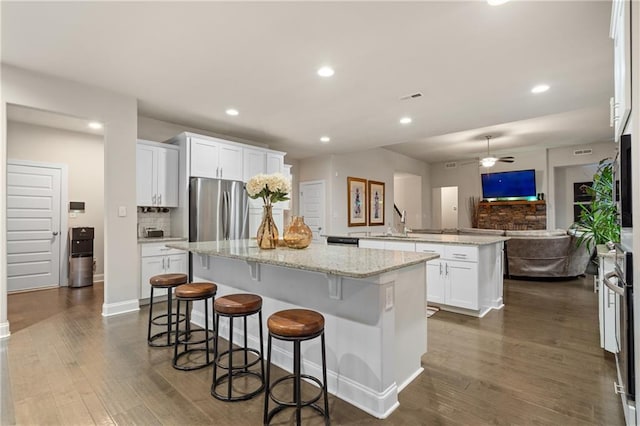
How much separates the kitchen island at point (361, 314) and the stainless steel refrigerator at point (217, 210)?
6.96 feet

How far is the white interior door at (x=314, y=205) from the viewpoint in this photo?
23.8 feet

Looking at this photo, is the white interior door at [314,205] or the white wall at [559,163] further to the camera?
the white wall at [559,163]

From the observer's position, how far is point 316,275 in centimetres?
223

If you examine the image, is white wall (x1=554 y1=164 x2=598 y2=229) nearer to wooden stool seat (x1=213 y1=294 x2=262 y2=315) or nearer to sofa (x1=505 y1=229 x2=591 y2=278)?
sofa (x1=505 y1=229 x2=591 y2=278)

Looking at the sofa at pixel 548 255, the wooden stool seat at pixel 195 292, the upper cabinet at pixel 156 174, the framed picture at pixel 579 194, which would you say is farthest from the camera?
the framed picture at pixel 579 194

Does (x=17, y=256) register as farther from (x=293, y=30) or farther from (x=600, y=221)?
(x=600, y=221)

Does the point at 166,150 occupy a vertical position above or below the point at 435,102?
below

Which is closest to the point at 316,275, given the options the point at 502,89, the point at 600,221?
the point at 600,221

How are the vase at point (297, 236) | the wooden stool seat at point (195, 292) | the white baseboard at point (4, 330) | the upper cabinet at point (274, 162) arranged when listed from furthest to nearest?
the upper cabinet at point (274, 162) → the white baseboard at point (4, 330) → the vase at point (297, 236) → the wooden stool seat at point (195, 292)

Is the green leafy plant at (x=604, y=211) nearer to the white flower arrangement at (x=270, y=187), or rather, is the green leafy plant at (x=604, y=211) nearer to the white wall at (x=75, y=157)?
the white flower arrangement at (x=270, y=187)

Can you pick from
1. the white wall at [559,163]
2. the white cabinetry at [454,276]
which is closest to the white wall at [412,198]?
the white wall at [559,163]

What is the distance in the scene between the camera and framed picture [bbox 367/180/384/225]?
8.10 meters

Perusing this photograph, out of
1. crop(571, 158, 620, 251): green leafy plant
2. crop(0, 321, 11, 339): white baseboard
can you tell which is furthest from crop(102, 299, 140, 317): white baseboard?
crop(571, 158, 620, 251): green leafy plant

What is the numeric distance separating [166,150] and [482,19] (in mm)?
4098
